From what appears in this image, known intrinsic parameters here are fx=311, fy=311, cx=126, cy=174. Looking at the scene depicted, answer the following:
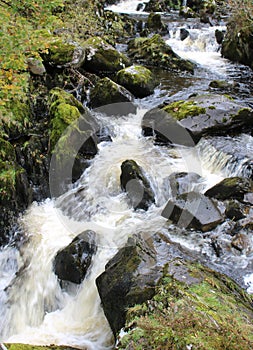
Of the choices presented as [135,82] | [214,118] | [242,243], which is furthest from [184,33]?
[242,243]

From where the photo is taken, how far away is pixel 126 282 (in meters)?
4.05

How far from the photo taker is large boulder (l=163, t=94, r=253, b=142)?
8805mm

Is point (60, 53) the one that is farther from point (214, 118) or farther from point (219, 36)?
point (219, 36)

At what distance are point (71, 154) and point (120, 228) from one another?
7.48ft

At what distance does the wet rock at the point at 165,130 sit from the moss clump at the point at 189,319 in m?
5.41

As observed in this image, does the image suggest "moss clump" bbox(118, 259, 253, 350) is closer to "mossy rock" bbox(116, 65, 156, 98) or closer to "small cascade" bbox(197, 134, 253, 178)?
"small cascade" bbox(197, 134, 253, 178)

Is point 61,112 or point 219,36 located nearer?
point 61,112

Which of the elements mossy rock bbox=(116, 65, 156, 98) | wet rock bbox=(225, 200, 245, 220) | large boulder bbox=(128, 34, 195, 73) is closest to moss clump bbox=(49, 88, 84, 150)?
mossy rock bbox=(116, 65, 156, 98)

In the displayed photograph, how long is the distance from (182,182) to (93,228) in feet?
7.80

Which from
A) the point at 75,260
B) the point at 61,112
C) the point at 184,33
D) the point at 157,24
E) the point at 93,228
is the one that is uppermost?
the point at 157,24

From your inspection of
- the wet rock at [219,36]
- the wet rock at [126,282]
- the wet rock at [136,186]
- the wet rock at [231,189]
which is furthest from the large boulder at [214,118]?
the wet rock at [219,36]

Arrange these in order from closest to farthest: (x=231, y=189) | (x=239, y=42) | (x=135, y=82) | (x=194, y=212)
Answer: (x=194, y=212)
(x=231, y=189)
(x=135, y=82)
(x=239, y=42)

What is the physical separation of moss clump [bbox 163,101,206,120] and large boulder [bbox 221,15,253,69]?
22.9 feet

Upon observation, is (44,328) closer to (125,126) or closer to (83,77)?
(125,126)
